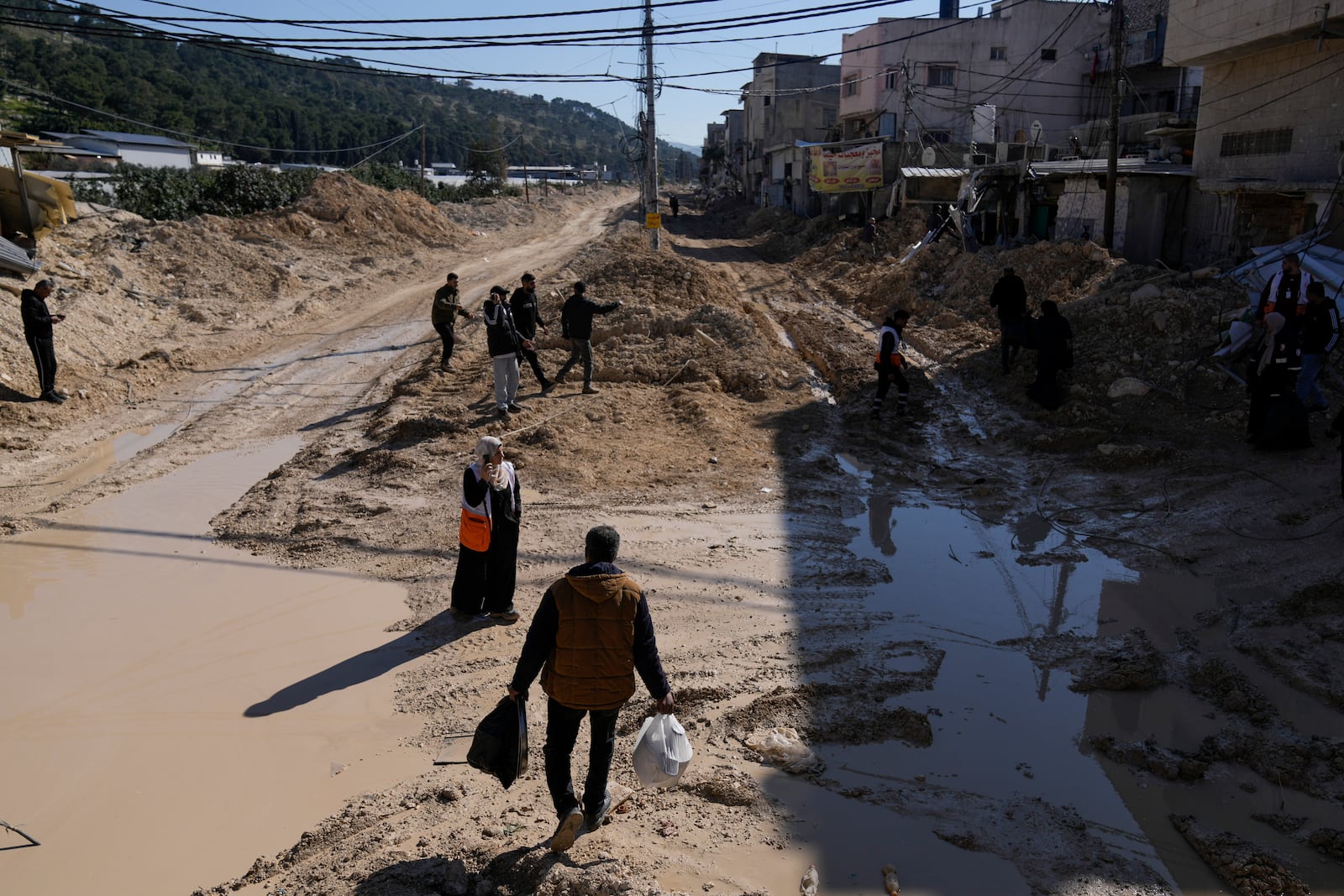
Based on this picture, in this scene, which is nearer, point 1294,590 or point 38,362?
point 1294,590

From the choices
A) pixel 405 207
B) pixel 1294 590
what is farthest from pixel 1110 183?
pixel 405 207

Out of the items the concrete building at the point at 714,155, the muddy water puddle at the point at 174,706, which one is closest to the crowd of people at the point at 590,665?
the muddy water puddle at the point at 174,706

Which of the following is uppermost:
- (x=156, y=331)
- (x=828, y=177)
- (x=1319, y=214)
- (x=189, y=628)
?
(x=828, y=177)

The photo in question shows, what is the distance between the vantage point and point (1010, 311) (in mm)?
13750

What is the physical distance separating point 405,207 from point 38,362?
2099 cm

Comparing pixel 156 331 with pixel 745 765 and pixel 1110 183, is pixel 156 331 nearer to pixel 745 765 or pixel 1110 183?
pixel 745 765

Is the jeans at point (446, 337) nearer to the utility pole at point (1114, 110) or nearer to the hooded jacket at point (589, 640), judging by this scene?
the hooded jacket at point (589, 640)

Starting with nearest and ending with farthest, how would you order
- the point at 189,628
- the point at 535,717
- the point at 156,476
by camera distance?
the point at 535,717
the point at 189,628
the point at 156,476

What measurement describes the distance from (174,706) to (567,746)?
3115mm

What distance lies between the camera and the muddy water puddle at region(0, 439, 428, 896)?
4.62m

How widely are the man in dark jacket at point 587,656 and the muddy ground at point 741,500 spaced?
1.46 feet

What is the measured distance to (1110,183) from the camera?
59.0ft

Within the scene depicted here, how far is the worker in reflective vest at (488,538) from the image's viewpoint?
6578mm

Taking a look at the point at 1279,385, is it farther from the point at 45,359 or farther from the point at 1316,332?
the point at 45,359
